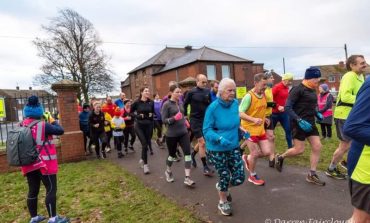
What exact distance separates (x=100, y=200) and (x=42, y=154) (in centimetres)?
154

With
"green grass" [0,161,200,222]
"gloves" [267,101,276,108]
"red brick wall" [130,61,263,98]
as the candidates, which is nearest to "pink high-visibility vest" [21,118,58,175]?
"green grass" [0,161,200,222]

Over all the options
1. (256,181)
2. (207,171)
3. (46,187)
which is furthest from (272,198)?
(46,187)

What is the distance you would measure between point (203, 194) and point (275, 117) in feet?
10.6

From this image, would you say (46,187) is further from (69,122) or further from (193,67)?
(193,67)

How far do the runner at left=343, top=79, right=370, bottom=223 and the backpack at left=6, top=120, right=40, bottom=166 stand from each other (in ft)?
12.2

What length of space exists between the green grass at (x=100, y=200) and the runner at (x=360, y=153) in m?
2.29

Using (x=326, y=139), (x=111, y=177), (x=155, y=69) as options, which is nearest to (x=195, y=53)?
(x=155, y=69)

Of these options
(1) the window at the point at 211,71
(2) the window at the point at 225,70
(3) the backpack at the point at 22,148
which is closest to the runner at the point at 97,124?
(3) the backpack at the point at 22,148

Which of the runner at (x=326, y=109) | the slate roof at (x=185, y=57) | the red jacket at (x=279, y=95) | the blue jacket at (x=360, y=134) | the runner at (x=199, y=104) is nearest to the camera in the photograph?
the blue jacket at (x=360, y=134)

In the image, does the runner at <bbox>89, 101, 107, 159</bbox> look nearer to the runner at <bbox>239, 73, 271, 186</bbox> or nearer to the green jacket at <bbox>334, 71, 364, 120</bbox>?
the runner at <bbox>239, 73, 271, 186</bbox>

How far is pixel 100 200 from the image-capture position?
17.5 ft

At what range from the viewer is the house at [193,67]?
39.7m

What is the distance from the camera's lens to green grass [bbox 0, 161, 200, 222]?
445cm

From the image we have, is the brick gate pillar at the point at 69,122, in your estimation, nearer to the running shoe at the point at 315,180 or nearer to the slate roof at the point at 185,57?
the running shoe at the point at 315,180
